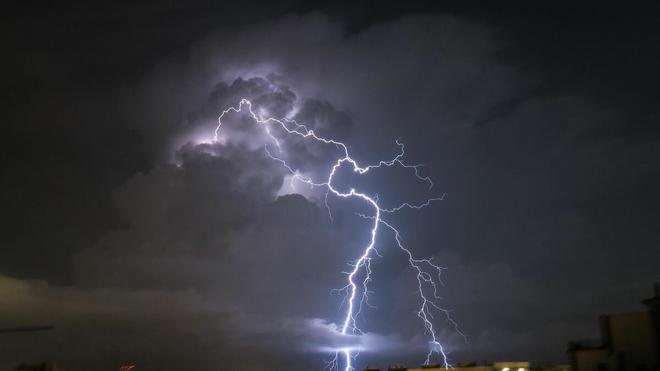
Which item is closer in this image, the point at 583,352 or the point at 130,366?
the point at 583,352

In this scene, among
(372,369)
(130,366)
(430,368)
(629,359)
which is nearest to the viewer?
(629,359)

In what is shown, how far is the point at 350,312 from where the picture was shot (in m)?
32.0

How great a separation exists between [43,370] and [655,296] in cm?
2555

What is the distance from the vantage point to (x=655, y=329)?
2139 centimetres

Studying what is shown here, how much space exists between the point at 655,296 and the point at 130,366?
114 ft

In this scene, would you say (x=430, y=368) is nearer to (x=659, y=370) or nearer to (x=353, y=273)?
(x=353, y=273)

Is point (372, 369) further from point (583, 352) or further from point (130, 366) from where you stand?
point (130, 366)

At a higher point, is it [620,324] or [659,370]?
[620,324]

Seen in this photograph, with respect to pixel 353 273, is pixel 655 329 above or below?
below

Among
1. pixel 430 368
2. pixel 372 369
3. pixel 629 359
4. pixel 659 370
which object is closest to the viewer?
pixel 659 370

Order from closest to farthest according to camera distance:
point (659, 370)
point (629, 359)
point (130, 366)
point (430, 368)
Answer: point (659, 370) < point (629, 359) < point (430, 368) < point (130, 366)

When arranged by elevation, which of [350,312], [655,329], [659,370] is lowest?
[659,370]

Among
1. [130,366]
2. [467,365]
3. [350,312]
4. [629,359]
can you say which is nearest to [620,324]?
[629,359]

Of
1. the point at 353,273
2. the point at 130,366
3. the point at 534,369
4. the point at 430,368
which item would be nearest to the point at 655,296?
the point at 534,369
